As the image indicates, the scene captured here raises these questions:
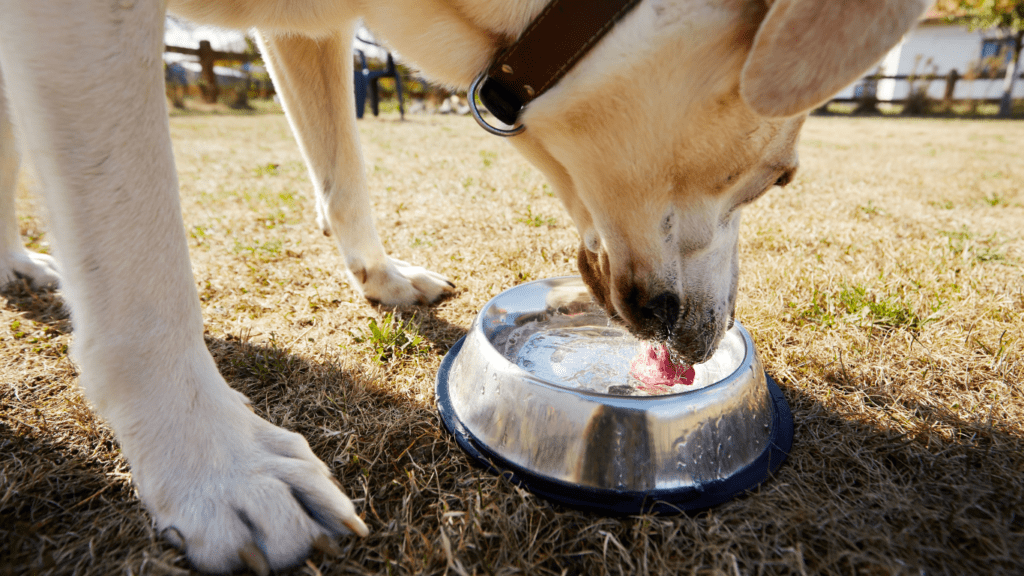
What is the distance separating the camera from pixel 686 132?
1348 millimetres

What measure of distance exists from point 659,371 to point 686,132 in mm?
809

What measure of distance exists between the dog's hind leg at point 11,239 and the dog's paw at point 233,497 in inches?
70.0

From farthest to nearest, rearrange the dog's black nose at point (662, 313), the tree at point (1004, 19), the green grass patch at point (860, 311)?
the tree at point (1004, 19) → the green grass patch at point (860, 311) → the dog's black nose at point (662, 313)

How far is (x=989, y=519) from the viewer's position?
50.1 inches

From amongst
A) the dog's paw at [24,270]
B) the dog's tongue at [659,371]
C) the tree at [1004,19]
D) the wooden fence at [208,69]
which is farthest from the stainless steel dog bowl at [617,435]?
the tree at [1004,19]

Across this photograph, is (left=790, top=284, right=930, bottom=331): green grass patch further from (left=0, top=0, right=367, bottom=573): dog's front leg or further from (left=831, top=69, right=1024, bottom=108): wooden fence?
(left=831, top=69, right=1024, bottom=108): wooden fence

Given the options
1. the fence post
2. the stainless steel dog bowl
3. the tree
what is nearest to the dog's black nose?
the stainless steel dog bowl

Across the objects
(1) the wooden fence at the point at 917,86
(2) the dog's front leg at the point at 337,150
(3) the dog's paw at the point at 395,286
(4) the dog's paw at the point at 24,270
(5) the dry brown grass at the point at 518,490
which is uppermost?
(1) the wooden fence at the point at 917,86

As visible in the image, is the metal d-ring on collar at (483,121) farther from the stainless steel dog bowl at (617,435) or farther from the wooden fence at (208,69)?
the wooden fence at (208,69)

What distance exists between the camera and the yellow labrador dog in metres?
1.11

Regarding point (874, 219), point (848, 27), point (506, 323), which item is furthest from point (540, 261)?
point (874, 219)

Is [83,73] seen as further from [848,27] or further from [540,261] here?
[540,261]

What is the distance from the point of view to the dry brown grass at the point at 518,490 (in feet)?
3.92

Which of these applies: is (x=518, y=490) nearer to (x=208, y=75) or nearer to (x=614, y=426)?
(x=614, y=426)
